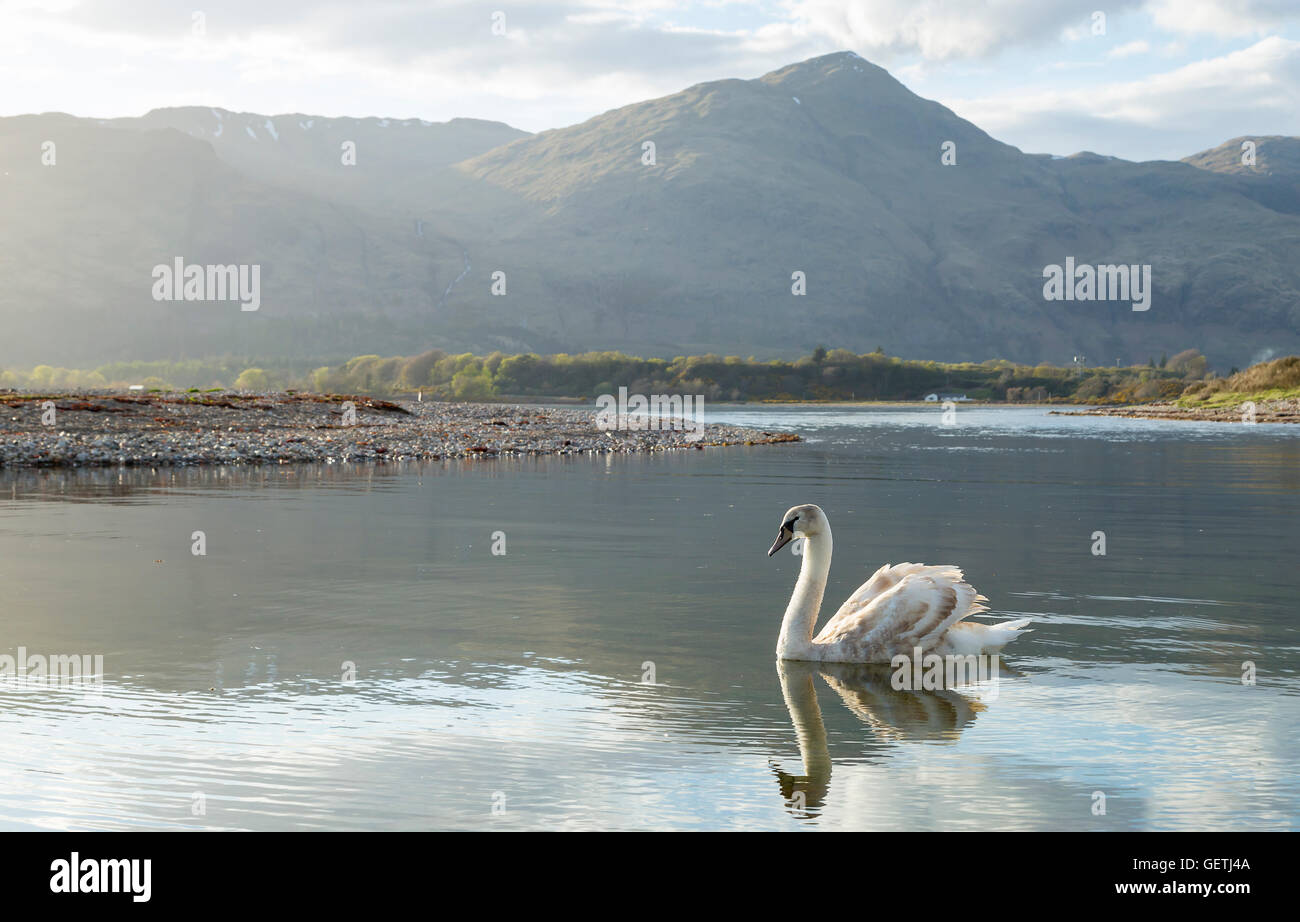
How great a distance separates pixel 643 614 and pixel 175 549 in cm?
965

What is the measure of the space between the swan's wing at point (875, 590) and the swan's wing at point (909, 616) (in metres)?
0.01

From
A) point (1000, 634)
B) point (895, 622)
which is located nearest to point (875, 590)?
point (895, 622)

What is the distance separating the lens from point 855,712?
36.0 ft

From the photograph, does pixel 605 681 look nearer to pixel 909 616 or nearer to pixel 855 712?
pixel 855 712

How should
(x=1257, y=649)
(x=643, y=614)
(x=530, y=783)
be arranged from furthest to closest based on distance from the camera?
(x=643, y=614) < (x=1257, y=649) < (x=530, y=783)

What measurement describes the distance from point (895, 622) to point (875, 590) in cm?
69

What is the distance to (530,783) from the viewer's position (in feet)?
28.6

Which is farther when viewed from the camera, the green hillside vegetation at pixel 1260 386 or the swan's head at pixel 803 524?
the green hillside vegetation at pixel 1260 386

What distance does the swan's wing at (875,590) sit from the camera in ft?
41.7

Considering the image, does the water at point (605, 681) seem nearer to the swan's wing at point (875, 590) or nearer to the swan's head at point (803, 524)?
the swan's wing at point (875, 590)

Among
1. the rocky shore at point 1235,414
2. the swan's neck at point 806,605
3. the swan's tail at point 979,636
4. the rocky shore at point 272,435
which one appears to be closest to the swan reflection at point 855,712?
the swan's neck at point 806,605
